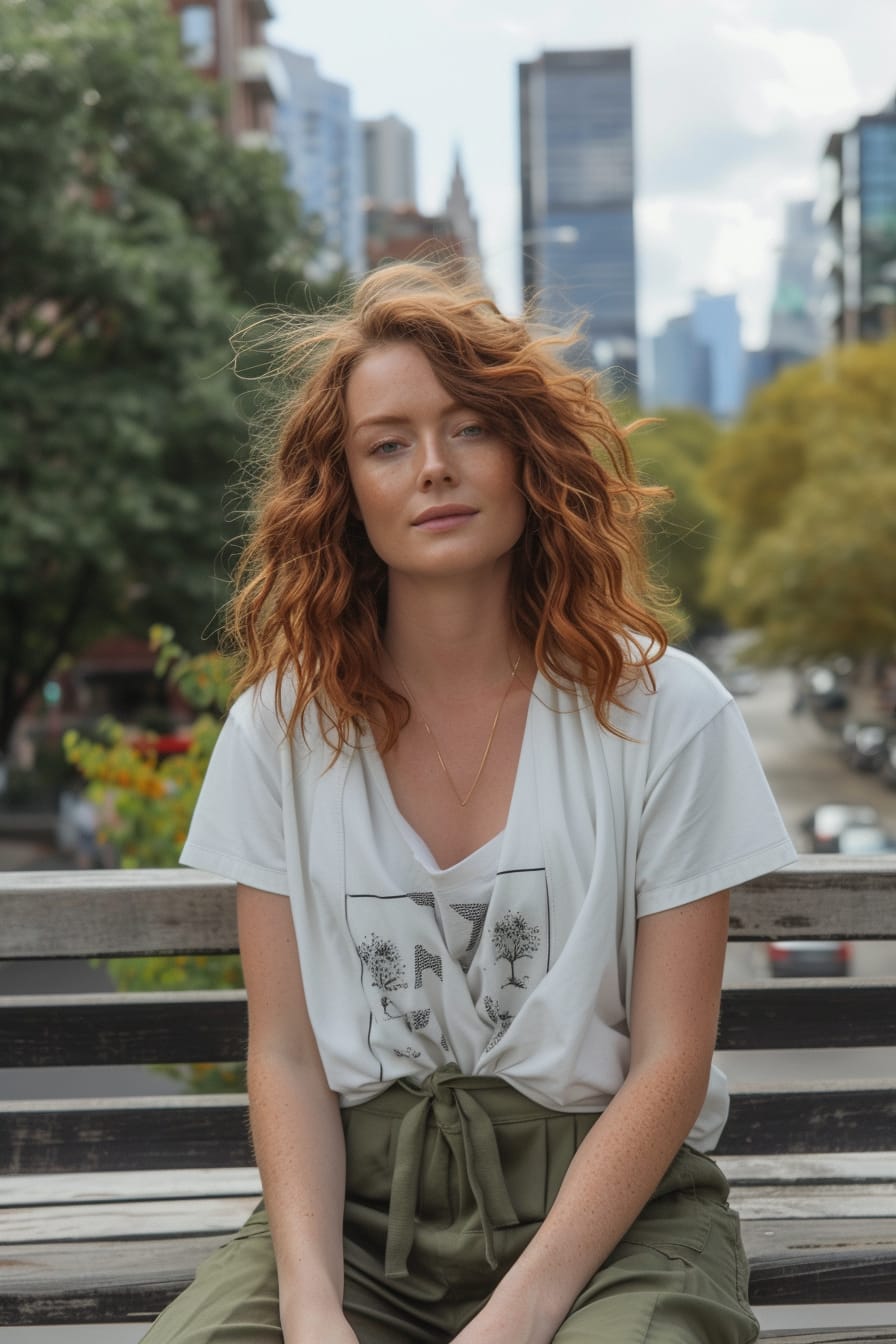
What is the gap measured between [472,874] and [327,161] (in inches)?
1335

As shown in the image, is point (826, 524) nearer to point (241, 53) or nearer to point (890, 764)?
point (890, 764)

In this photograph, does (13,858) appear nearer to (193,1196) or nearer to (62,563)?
(62,563)

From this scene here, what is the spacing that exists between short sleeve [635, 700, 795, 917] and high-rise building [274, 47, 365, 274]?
2515cm

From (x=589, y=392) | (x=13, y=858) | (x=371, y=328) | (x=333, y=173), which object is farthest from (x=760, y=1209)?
(x=333, y=173)

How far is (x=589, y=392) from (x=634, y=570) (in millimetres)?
285

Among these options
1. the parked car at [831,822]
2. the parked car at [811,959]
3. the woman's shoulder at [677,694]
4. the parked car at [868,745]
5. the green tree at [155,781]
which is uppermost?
the woman's shoulder at [677,694]

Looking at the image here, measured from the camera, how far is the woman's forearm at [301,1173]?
2.25 m

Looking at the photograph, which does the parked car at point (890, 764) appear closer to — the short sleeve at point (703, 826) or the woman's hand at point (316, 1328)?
the short sleeve at point (703, 826)

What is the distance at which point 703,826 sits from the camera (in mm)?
2352

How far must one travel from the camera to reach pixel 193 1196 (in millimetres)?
2982

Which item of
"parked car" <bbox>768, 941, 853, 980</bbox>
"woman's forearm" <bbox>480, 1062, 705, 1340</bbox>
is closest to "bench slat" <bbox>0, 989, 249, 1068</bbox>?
"woman's forearm" <bbox>480, 1062, 705, 1340</bbox>

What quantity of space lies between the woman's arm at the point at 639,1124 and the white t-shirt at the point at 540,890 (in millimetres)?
48

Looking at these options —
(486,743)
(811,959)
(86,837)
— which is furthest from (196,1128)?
(86,837)

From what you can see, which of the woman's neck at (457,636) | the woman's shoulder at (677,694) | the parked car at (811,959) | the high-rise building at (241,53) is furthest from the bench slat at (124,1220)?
the high-rise building at (241,53)
